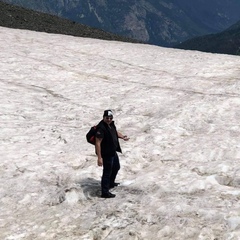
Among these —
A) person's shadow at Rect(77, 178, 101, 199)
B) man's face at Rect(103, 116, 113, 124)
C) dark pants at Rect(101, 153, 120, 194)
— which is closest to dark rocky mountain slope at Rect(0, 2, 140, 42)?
person's shadow at Rect(77, 178, 101, 199)

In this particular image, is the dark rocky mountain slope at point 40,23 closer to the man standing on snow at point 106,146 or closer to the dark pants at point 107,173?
the man standing on snow at point 106,146

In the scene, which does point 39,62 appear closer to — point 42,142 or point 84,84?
point 84,84

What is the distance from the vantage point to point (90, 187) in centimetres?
1215

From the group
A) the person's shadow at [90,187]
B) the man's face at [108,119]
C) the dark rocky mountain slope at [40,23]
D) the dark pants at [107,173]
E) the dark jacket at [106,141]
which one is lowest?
the person's shadow at [90,187]

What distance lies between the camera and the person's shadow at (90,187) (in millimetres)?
11698

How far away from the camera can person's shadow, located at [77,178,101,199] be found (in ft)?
38.4

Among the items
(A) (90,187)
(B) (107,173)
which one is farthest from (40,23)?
(B) (107,173)

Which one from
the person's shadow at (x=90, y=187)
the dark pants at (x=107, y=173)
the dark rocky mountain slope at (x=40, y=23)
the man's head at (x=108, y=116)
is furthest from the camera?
the dark rocky mountain slope at (x=40, y=23)

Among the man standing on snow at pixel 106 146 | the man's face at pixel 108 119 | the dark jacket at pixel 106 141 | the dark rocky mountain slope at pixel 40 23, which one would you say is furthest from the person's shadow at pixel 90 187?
the dark rocky mountain slope at pixel 40 23

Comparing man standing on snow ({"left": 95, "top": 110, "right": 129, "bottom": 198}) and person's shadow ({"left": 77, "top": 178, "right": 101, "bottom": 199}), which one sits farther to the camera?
person's shadow ({"left": 77, "top": 178, "right": 101, "bottom": 199})

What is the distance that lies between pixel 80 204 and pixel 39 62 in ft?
64.6

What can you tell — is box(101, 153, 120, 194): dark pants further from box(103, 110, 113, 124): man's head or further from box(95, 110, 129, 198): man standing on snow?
box(103, 110, 113, 124): man's head

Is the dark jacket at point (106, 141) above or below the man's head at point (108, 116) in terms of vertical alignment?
below

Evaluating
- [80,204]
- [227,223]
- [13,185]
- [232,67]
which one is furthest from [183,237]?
[232,67]
